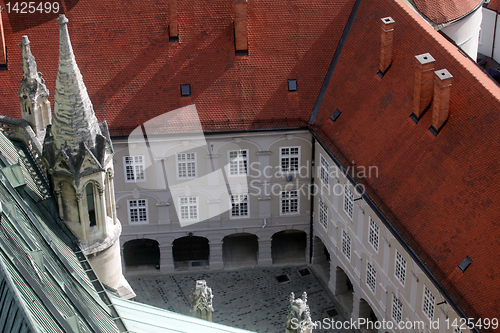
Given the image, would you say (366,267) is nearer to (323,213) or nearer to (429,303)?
(323,213)

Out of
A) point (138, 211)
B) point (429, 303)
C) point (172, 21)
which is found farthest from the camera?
point (138, 211)

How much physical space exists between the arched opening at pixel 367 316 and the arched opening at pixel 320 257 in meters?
5.61

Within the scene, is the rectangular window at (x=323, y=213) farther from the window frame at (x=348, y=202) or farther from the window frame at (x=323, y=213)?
the window frame at (x=348, y=202)

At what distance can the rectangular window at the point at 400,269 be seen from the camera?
46719 mm

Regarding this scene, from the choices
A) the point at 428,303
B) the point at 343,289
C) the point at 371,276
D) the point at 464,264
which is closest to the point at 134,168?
the point at 343,289

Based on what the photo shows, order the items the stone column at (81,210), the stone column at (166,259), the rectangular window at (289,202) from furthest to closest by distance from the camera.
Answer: the stone column at (166,259), the rectangular window at (289,202), the stone column at (81,210)

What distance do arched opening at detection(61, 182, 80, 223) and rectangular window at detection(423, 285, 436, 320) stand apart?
17.5m

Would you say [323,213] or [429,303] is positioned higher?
[429,303]

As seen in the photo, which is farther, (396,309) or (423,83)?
(396,309)

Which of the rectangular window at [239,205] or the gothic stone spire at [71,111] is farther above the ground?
the gothic stone spire at [71,111]

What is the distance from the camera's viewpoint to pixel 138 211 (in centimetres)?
5844

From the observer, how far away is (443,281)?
4238 centimetres

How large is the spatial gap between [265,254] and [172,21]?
52.7 feet

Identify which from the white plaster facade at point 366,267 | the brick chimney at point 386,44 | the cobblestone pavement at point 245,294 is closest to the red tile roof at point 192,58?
the white plaster facade at point 366,267
